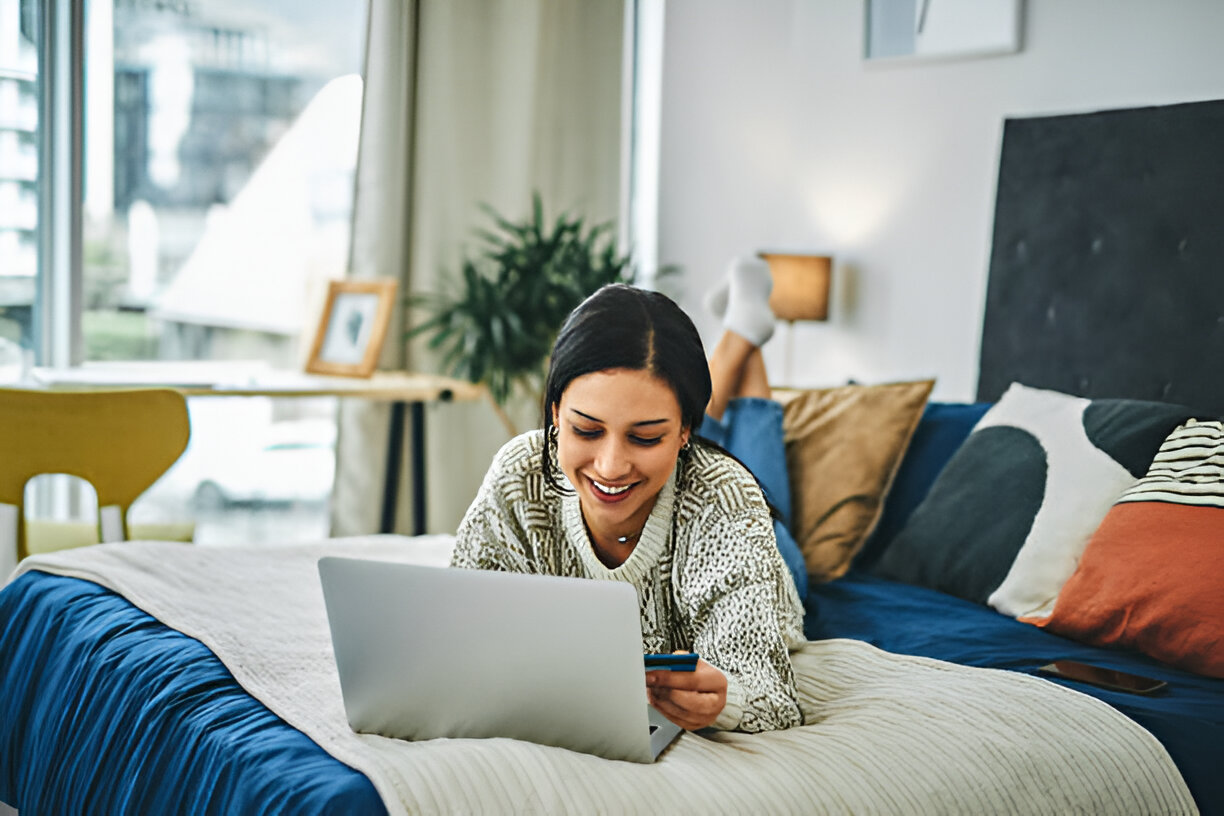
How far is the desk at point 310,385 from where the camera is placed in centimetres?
349

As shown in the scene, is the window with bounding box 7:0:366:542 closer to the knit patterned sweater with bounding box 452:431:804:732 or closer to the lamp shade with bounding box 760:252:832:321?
the lamp shade with bounding box 760:252:832:321

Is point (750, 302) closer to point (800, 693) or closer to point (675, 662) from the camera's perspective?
point (800, 693)

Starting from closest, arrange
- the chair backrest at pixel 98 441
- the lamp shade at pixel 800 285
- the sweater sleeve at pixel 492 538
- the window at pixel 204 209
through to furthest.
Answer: the sweater sleeve at pixel 492 538 → the chair backrest at pixel 98 441 → the lamp shade at pixel 800 285 → the window at pixel 204 209

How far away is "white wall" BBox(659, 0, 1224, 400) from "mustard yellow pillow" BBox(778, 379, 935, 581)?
908mm

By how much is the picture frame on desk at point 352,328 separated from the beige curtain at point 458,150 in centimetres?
30

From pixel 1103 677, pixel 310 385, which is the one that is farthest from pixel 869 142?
pixel 1103 677

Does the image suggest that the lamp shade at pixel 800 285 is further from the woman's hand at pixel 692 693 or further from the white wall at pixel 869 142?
the woman's hand at pixel 692 693

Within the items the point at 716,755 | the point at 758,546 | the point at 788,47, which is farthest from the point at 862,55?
the point at 716,755

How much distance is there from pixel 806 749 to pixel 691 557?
29 centimetres

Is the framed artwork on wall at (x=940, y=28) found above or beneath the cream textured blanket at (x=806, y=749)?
above

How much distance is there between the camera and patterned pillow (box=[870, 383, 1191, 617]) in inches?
88.6

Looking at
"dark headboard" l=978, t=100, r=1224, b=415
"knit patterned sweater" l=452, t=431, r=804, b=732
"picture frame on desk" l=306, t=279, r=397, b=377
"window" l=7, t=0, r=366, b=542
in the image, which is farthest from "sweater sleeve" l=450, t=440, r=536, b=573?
"window" l=7, t=0, r=366, b=542

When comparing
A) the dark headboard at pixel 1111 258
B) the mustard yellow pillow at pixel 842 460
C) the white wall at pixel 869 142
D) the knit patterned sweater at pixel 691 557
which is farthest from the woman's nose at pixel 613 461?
the white wall at pixel 869 142

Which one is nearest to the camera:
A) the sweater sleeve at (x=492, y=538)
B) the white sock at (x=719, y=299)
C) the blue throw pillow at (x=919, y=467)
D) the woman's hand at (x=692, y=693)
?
the woman's hand at (x=692, y=693)
